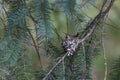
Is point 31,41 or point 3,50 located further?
point 31,41

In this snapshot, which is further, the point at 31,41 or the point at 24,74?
the point at 31,41

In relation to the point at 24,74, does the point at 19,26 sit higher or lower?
higher

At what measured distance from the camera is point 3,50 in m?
0.85

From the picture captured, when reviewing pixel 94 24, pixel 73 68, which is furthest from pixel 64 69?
pixel 94 24

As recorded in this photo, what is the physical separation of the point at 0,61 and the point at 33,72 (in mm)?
101

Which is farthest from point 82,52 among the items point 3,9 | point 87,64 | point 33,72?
point 3,9

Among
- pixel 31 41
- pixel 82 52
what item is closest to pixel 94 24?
pixel 82 52

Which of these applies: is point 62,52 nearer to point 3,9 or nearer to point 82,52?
point 82,52

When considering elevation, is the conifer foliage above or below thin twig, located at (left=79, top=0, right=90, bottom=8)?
below

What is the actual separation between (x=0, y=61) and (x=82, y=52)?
220mm

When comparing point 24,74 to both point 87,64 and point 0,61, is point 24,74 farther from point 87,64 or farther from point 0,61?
point 87,64

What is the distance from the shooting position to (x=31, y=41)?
957mm

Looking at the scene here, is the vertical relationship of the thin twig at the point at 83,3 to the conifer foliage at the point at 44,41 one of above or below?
above

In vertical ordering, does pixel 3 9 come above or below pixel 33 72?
above
